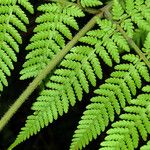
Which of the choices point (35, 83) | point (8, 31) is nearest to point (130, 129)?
point (35, 83)

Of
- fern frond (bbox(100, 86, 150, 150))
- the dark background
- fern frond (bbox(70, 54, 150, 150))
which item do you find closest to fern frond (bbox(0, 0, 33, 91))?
fern frond (bbox(70, 54, 150, 150))

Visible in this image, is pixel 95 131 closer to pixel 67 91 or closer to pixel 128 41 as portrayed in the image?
pixel 67 91

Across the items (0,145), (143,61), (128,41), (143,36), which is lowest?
(0,145)

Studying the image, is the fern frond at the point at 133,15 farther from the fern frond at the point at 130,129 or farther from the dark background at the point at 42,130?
the dark background at the point at 42,130

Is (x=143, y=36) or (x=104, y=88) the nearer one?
(x=104, y=88)

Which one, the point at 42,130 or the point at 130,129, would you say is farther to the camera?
the point at 42,130

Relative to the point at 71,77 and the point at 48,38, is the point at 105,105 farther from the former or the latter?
the point at 48,38

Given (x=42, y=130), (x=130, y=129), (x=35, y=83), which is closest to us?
(x=130, y=129)

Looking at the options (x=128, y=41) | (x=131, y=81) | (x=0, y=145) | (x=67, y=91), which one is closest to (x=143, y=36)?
(x=128, y=41)
